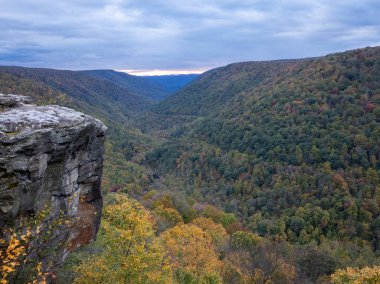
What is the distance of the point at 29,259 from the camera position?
1283 cm

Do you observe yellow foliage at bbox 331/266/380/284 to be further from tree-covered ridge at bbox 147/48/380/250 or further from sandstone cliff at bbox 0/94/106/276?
tree-covered ridge at bbox 147/48/380/250

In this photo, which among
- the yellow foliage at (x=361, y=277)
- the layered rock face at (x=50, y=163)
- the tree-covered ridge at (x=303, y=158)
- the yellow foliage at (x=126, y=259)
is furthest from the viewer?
the tree-covered ridge at (x=303, y=158)

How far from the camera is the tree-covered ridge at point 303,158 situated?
281 ft

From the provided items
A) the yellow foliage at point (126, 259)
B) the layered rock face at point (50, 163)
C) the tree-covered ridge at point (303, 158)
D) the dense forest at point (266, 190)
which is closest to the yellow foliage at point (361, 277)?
the dense forest at point (266, 190)

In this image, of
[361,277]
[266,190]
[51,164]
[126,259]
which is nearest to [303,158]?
[266,190]

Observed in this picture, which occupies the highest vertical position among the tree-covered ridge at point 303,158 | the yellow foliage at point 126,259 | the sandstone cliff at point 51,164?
the sandstone cliff at point 51,164

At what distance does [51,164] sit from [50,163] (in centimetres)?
9

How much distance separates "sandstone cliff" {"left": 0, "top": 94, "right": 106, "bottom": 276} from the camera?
12.0 meters

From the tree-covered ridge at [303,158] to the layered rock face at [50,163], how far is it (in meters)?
67.3

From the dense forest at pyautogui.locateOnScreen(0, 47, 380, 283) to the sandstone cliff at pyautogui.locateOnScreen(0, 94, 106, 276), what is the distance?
6.27 ft

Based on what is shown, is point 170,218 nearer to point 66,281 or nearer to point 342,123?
point 66,281

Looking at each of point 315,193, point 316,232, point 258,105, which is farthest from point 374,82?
point 316,232

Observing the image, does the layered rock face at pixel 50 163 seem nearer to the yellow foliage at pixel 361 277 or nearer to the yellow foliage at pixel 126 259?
the yellow foliage at pixel 126 259

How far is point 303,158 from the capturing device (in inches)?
4225
